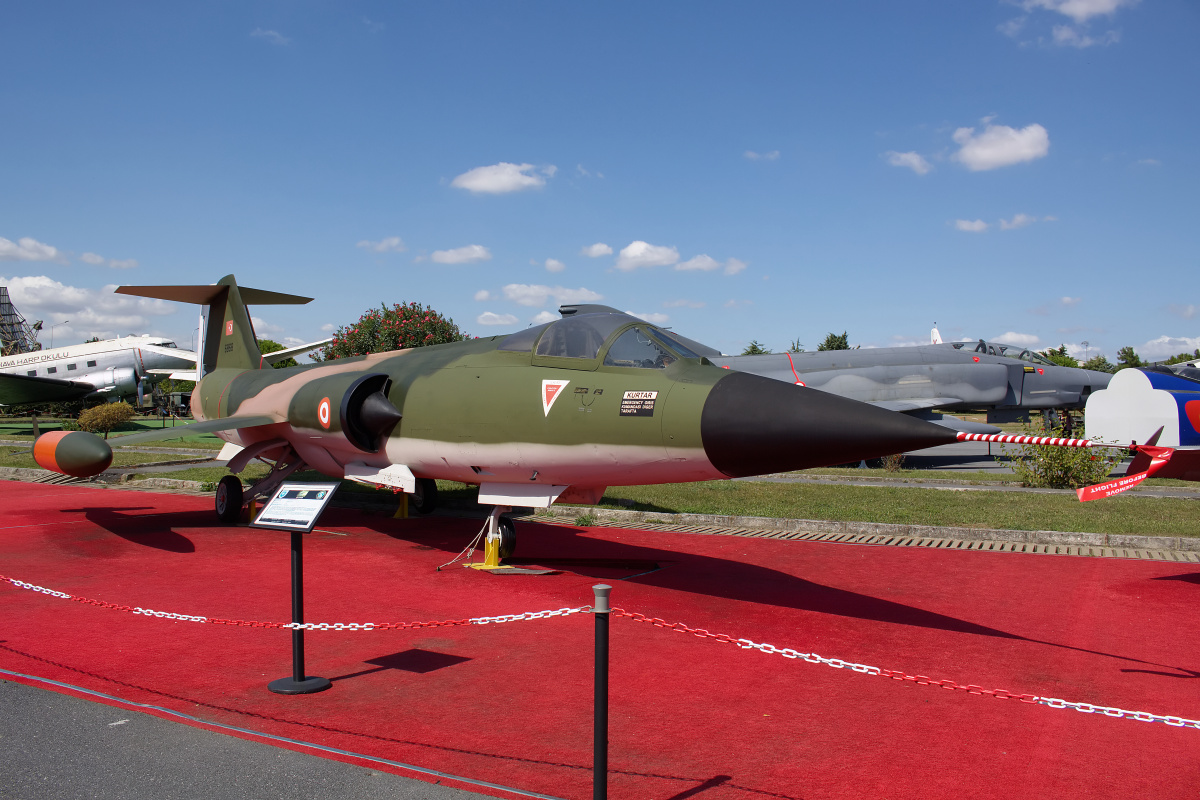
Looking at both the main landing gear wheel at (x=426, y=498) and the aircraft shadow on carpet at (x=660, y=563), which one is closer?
the aircraft shadow on carpet at (x=660, y=563)

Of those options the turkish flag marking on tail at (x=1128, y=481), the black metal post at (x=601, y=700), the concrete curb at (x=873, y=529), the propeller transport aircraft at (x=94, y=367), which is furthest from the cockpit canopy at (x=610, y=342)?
the propeller transport aircraft at (x=94, y=367)

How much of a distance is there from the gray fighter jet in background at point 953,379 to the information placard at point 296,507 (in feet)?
55.2

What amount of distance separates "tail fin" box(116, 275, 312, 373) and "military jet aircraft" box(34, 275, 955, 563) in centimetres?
306

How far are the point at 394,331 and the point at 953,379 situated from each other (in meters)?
17.3

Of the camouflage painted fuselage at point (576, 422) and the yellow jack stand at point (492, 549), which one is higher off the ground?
the camouflage painted fuselage at point (576, 422)

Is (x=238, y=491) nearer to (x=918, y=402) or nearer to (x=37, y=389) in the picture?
(x=918, y=402)

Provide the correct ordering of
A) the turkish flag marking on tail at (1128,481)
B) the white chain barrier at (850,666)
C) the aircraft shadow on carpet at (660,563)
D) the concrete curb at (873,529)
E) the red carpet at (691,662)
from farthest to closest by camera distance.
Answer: the concrete curb at (873,529) → the aircraft shadow on carpet at (660,563) → the turkish flag marking on tail at (1128,481) → the red carpet at (691,662) → the white chain barrier at (850,666)

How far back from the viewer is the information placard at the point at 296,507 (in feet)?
14.9

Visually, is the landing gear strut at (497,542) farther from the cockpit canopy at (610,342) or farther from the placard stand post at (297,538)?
the placard stand post at (297,538)

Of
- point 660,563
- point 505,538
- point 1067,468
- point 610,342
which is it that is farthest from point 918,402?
point 610,342

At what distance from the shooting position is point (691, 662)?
5195mm

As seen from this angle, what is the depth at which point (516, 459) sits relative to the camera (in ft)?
23.8

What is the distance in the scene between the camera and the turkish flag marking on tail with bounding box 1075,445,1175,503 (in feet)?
18.5

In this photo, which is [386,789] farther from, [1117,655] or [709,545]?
[709,545]
